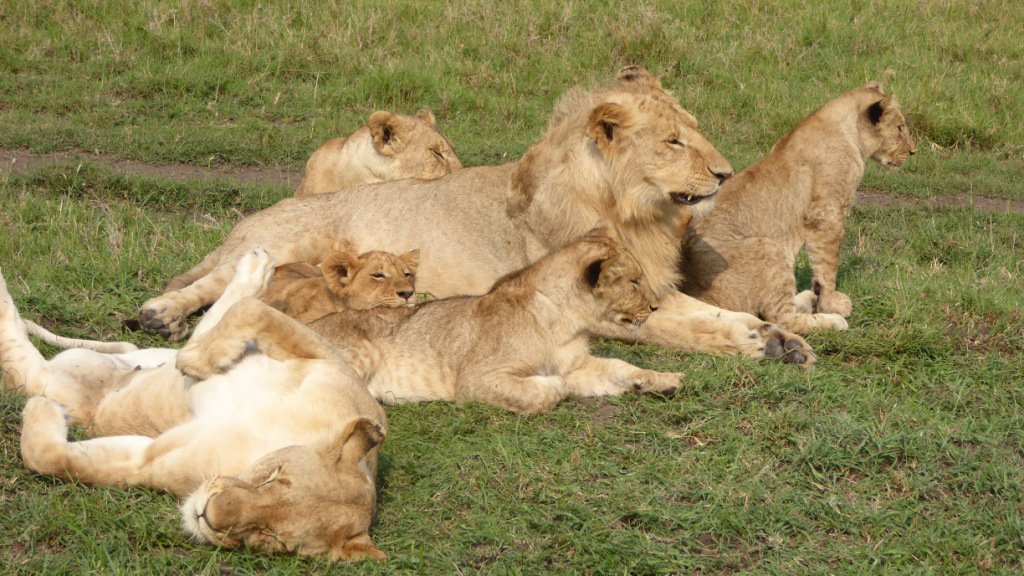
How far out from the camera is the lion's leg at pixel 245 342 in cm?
399

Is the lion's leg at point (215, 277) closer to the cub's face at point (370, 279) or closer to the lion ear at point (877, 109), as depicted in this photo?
the cub's face at point (370, 279)

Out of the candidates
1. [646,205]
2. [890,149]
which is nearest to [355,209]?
[646,205]

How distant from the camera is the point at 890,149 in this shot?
7277mm

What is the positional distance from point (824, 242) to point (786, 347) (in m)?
1.28

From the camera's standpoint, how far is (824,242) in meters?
6.66

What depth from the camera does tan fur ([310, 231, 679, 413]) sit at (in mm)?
4887

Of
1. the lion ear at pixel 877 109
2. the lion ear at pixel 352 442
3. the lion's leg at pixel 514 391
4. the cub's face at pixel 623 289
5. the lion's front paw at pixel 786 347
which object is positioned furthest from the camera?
the lion ear at pixel 877 109

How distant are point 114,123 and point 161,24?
1.80 metres

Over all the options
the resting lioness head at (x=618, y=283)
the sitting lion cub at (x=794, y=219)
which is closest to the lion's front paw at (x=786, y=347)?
the sitting lion cub at (x=794, y=219)

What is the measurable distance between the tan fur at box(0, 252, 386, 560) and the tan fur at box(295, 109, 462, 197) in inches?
118

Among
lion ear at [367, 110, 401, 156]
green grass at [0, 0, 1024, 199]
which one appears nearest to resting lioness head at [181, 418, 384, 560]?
lion ear at [367, 110, 401, 156]

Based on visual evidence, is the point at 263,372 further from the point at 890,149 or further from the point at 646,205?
the point at 890,149

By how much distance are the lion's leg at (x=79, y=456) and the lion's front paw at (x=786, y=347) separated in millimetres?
2764

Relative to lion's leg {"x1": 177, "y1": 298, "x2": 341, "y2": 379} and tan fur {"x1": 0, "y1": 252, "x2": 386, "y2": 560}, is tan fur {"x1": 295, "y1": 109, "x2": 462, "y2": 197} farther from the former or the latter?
lion's leg {"x1": 177, "y1": 298, "x2": 341, "y2": 379}
